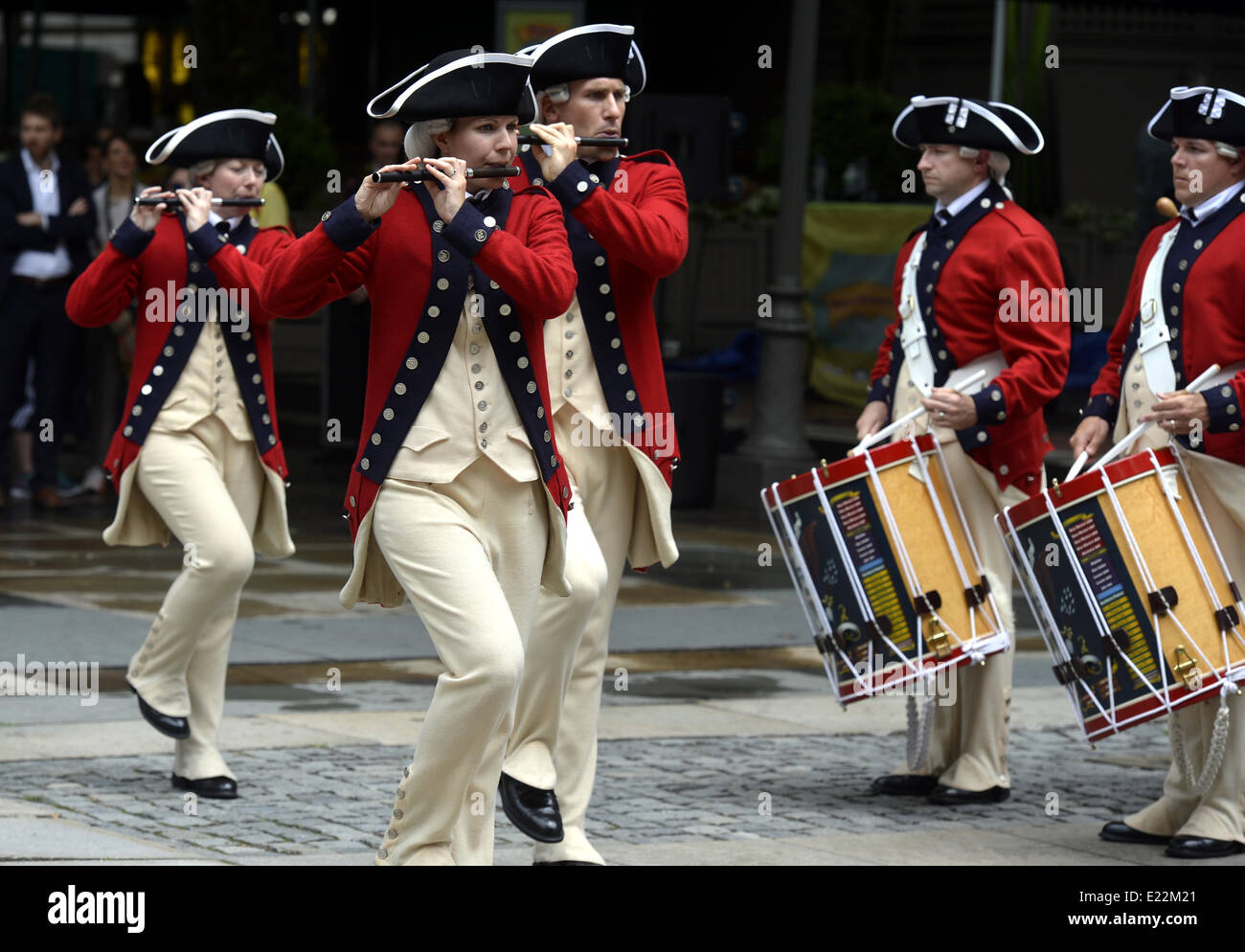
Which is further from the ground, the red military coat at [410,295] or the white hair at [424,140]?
the white hair at [424,140]

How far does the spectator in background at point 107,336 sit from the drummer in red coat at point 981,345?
7671 mm

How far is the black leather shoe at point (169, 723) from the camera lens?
22.7 ft

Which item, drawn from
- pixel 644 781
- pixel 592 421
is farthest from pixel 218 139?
pixel 644 781

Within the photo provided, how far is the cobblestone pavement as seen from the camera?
21.2 feet

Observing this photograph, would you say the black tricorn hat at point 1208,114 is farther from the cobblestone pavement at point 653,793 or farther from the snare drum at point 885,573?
the cobblestone pavement at point 653,793

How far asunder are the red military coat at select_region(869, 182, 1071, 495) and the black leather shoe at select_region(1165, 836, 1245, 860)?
4.17 feet

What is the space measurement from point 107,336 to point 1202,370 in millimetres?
9157

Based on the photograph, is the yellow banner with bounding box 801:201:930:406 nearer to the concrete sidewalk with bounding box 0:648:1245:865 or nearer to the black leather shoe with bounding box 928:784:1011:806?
the concrete sidewalk with bounding box 0:648:1245:865

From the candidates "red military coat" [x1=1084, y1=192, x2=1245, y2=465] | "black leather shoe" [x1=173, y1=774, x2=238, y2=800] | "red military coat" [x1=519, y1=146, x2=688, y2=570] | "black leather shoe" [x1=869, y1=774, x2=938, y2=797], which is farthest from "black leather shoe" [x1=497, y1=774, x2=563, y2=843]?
"red military coat" [x1=1084, y1=192, x2=1245, y2=465]

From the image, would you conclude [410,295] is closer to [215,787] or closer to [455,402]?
[455,402]

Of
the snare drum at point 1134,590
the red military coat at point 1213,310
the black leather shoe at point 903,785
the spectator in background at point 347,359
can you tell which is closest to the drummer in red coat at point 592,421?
the snare drum at point 1134,590
